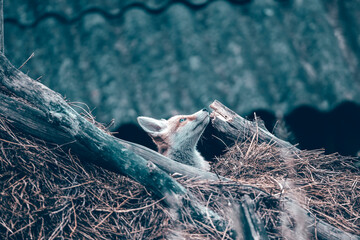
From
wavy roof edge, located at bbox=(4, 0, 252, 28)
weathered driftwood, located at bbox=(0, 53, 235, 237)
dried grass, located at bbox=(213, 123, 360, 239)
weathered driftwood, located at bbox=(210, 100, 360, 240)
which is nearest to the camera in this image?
weathered driftwood, located at bbox=(0, 53, 235, 237)

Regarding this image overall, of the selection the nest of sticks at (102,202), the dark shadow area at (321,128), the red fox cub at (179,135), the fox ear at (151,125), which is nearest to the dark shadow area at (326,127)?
the dark shadow area at (321,128)

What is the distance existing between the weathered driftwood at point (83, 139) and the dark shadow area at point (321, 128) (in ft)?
3.43

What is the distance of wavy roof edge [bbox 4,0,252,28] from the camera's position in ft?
9.42

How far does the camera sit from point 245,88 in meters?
2.75

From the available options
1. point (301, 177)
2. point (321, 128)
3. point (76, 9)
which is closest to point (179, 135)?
point (301, 177)

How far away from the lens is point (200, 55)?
2.79 m

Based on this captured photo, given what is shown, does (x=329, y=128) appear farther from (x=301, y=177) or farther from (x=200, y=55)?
(x=200, y=55)

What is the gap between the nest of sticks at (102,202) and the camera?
1.58 meters

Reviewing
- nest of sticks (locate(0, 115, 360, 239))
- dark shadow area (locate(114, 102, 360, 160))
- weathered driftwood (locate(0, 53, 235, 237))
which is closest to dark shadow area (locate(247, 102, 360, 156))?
dark shadow area (locate(114, 102, 360, 160))

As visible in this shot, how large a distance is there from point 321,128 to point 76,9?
3.02 meters

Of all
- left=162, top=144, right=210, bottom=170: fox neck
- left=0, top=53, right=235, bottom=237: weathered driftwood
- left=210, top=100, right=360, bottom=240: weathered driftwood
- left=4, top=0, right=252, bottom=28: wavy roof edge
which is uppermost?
left=4, top=0, right=252, bottom=28: wavy roof edge

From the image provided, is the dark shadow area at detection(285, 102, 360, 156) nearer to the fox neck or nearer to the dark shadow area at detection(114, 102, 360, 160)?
the dark shadow area at detection(114, 102, 360, 160)

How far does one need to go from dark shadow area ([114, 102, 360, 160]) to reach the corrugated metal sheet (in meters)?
0.09

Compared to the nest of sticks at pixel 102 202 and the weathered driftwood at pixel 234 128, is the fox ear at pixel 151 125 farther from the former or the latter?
the nest of sticks at pixel 102 202
